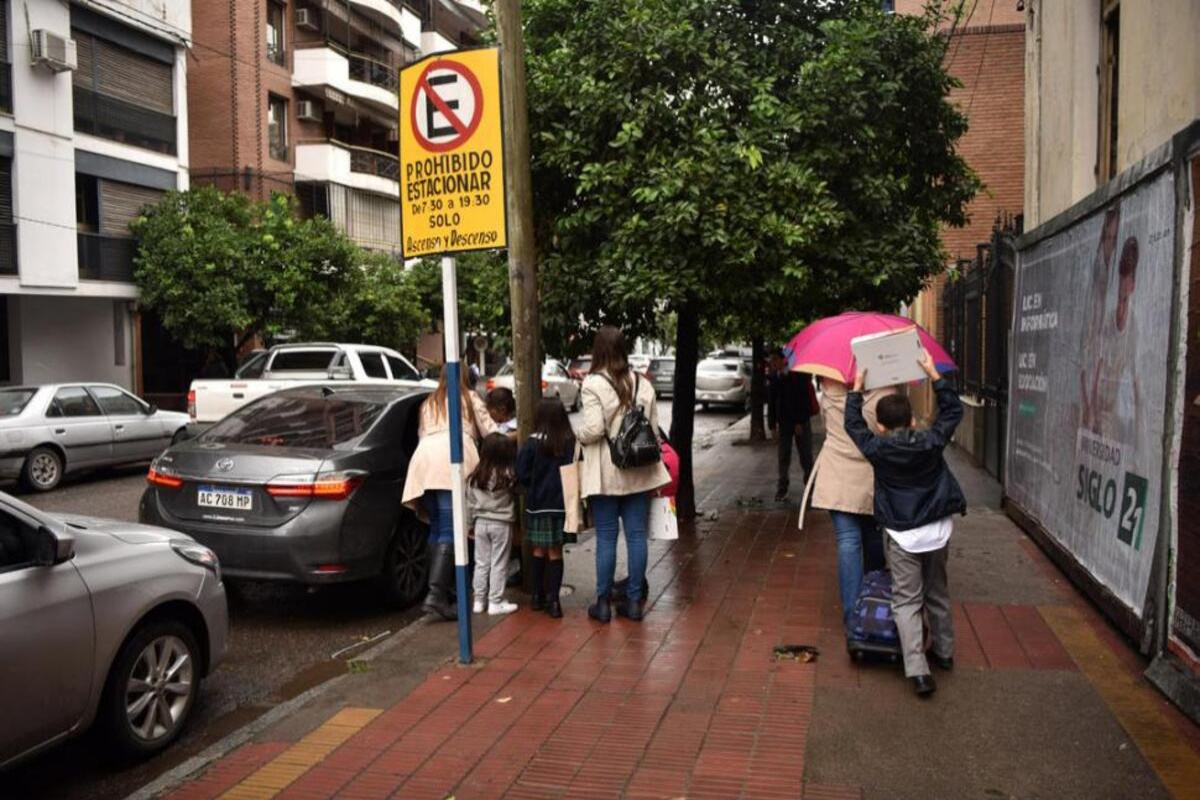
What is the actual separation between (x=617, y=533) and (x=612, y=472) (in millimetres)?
428

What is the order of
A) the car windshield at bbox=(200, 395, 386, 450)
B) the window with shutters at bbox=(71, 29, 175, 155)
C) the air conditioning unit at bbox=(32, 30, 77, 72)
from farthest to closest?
1. the window with shutters at bbox=(71, 29, 175, 155)
2. the air conditioning unit at bbox=(32, 30, 77, 72)
3. the car windshield at bbox=(200, 395, 386, 450)

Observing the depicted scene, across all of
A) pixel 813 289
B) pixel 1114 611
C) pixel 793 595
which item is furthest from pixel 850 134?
pixel 1114 611

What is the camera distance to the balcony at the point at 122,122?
22453mm

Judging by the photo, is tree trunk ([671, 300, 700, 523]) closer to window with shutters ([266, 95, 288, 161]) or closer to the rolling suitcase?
the rolling suitcase

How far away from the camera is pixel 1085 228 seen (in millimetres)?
7246

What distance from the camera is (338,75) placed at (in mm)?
31797

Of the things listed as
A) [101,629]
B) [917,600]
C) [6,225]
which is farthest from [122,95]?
[917,600]

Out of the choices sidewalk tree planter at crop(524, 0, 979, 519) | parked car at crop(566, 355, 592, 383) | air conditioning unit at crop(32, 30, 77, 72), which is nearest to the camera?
sidewalk tree planter at crop(524, 0, 979, 519)

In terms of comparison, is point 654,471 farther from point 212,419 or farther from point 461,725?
point 212,419

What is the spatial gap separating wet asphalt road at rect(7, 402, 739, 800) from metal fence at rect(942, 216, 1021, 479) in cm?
600

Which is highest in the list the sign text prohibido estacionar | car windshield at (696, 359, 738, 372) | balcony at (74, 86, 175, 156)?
balcony at (74, 86, 175, 156)

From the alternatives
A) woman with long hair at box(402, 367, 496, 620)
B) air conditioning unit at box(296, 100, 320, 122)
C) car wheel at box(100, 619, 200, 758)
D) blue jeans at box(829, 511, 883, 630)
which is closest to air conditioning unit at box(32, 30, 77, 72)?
air conditioning unit at box(296, 100, 320, 122)

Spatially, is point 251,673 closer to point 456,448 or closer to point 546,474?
point 456,448

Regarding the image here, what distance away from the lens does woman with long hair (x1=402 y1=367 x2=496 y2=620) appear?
678 cm
